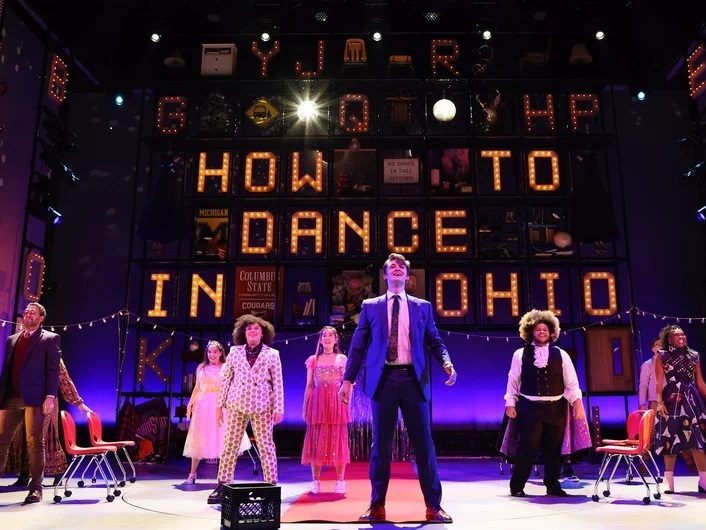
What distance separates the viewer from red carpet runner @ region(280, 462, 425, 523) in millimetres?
4484

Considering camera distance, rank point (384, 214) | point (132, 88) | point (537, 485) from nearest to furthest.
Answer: point (537, 485) → point (384, 214) → point (132, 88)

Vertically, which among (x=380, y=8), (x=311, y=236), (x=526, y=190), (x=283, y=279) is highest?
(x=380, y=8)

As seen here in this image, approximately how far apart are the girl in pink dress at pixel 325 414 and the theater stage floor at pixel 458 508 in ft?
1.36

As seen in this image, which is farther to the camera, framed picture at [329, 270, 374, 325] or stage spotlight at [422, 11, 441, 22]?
stage spotlight at [422, 11, 441, 22]

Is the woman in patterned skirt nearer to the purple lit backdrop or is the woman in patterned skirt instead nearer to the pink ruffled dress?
the pink ruffled dress

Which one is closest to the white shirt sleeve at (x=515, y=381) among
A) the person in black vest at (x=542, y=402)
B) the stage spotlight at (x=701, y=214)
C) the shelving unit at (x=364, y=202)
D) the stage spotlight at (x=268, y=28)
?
the person in black vest at (x=542, y=402)

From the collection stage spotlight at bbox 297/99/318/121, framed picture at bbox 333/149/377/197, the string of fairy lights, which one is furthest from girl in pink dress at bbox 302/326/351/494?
stage spotlight at bbox 297/99/318/121

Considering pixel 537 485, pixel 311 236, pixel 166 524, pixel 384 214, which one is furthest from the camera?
pixel 384 214

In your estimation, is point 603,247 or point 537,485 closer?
point 537,485

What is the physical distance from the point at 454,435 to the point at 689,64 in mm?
6973

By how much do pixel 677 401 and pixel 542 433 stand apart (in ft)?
4.80

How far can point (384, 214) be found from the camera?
1039 cm

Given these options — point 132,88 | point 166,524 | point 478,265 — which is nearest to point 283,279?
point 478,265

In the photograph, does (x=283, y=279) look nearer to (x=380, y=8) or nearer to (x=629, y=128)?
(x=380, y=8)
